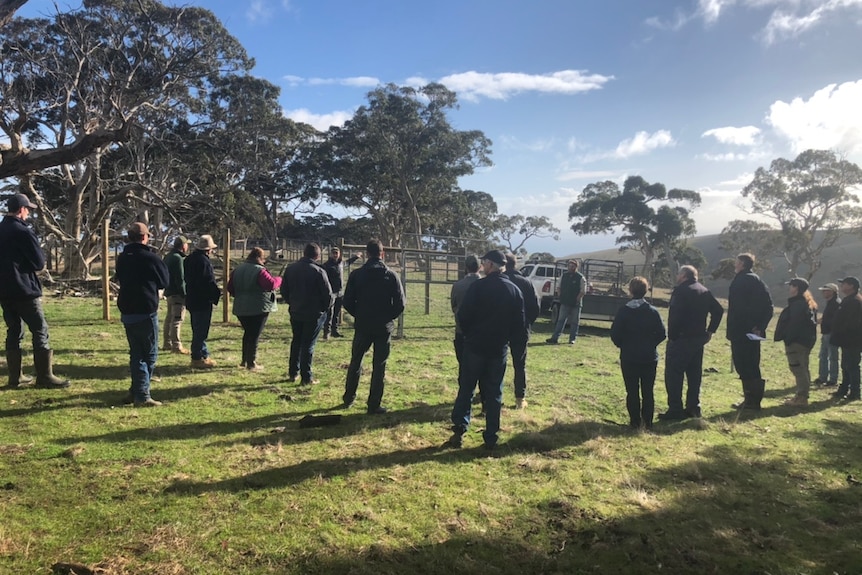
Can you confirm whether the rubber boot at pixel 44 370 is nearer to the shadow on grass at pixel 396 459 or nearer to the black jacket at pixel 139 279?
the black jacket at pixel 139 279

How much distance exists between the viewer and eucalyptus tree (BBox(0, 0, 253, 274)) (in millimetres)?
18953

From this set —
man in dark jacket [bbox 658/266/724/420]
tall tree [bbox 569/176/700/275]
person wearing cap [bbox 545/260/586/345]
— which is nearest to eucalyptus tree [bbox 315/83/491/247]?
tall tree [bbox 569/176/700/275]

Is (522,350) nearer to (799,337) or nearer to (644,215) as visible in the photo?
(799,337)

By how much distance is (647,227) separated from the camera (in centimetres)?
3903

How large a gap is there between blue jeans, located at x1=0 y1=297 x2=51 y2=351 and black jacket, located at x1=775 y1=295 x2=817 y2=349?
8875mm

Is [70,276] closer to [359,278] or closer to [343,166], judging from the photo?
[359,278]

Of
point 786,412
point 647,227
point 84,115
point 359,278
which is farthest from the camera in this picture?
point 647,227

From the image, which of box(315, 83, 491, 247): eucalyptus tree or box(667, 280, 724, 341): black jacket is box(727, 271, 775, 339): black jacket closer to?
box(667, 280, 724, 341): black jacket

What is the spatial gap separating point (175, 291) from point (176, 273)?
26 cm

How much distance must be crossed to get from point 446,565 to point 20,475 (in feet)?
9.80

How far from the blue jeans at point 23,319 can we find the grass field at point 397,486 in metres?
0.53

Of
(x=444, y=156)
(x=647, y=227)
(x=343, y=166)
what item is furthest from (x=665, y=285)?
(x=343, y=166)

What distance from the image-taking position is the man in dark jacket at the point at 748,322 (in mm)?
6535

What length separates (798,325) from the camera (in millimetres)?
7113
